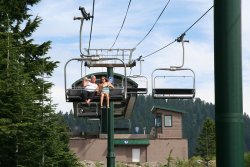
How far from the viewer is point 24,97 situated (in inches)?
887

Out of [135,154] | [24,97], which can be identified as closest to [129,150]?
[135,154]

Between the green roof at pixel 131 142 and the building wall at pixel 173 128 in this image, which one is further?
the building wall at pixel 173 128

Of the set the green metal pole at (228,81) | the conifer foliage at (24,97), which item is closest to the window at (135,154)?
the conifer foliage at (24,97)

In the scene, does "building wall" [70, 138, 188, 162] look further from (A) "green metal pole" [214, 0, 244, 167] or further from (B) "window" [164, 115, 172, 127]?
(A) "green metal pole" [214, 0, 244, 167]

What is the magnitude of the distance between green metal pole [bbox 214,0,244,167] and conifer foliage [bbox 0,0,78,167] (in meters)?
18.4

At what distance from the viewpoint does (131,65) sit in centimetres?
1903

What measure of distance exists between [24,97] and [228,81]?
19.2 m

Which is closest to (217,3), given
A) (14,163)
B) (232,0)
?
(232,0)

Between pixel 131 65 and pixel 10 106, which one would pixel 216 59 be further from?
pixel 10 106

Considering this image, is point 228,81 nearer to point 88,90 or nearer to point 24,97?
point 88,90

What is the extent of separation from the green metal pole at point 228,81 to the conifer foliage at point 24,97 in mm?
18375

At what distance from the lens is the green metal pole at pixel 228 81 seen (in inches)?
151

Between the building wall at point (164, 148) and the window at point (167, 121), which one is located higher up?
the window at point (167, 121)

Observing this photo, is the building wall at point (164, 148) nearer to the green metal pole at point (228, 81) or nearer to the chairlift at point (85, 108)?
the chairlift at point (85, 108)
